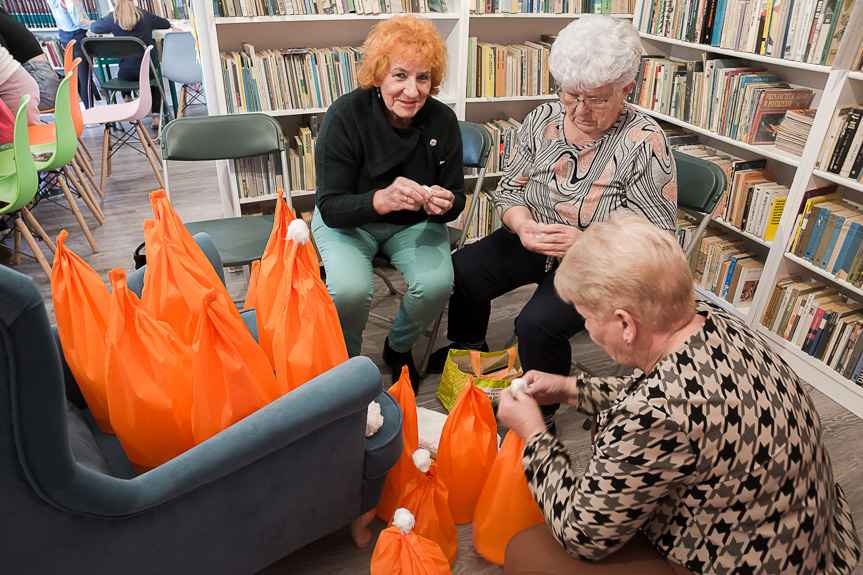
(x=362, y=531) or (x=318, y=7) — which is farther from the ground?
(x=318, y=7)

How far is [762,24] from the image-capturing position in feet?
8.50

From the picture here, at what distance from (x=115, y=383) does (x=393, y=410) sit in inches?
27.7

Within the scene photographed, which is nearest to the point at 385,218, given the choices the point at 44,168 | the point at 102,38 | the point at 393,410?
the point at 393,410

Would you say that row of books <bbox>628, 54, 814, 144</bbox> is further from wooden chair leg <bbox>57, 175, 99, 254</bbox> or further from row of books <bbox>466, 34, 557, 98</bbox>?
wooden chair leg <bbox>57, 175, 99, 254</bbox>

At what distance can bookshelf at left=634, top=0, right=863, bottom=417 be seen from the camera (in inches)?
89.3

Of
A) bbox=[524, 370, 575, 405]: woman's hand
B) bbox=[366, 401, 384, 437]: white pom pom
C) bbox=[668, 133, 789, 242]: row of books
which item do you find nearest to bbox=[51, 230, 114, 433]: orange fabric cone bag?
bbox=[366, 401, 384, 437]: white pom pom

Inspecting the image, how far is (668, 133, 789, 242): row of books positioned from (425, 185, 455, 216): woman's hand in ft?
4.47

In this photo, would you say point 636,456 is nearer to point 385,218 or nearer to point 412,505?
point 412,505

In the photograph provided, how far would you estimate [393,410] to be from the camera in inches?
64.1

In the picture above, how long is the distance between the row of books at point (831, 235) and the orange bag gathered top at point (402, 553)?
Result: 2.10m

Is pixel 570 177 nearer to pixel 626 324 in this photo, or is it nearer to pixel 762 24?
pixel 626 324

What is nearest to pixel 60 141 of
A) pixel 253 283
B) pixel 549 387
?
pixel 253 283

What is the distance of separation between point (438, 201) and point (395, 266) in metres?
0.33

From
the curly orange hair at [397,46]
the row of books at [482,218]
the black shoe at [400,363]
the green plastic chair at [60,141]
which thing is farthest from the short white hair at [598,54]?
the green plastic chair at [60,141]
